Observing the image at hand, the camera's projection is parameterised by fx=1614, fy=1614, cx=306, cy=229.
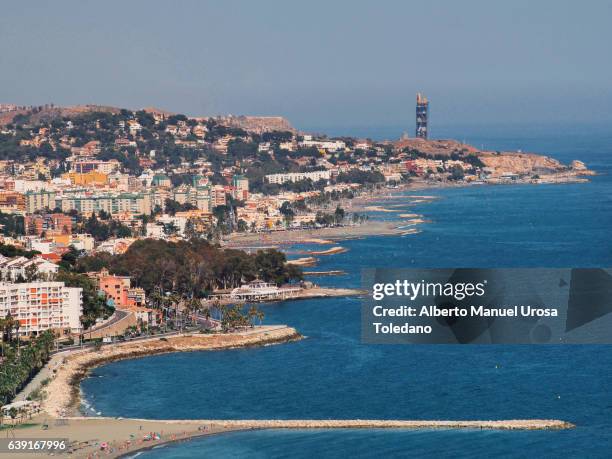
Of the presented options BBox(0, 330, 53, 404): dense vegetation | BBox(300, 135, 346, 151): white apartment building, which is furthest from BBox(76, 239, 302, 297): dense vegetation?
BBox(300, 135, 346, 151): white apartment building

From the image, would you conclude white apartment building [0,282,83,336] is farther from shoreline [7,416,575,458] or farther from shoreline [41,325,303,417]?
shoreline [7,416,575,458]

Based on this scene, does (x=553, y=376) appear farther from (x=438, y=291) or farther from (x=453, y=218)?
(x=453, y=218)

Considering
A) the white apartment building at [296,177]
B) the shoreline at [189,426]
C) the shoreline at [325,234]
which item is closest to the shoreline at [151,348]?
the shoreline at [189,426]

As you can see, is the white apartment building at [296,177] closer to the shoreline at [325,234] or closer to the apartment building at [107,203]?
the shoreline at [325,234]

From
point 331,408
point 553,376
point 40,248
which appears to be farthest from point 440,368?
point 40,248

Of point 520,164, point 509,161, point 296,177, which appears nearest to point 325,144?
point 509,161
